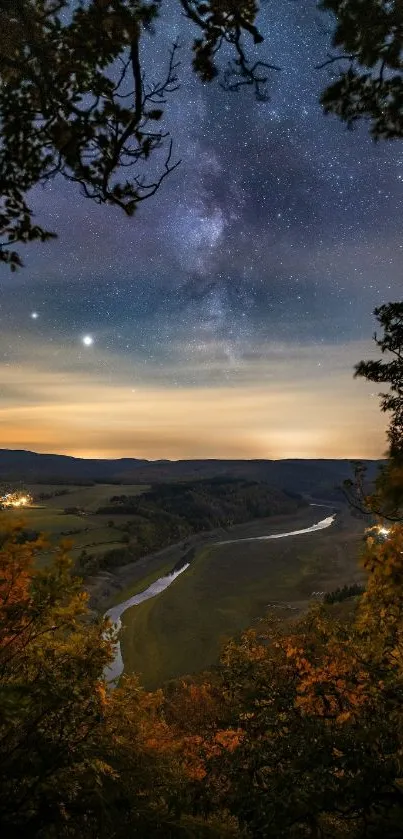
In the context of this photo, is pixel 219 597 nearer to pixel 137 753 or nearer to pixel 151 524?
pixel 151 524

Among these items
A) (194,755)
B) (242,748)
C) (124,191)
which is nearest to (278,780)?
(242,748)

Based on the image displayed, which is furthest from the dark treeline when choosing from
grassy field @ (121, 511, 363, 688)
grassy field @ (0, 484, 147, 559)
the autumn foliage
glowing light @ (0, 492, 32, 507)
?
the autumn foliage

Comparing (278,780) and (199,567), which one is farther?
(199,567)

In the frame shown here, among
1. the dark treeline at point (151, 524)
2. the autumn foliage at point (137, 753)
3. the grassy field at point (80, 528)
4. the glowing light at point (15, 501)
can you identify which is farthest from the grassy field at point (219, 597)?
the grassy field at point (80, 528)

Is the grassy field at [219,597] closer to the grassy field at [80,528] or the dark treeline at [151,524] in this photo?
the dark treeline at [151,524]

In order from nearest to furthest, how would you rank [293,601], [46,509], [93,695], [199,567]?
[93,695]
[293,601]
[199,567]
[46,509]

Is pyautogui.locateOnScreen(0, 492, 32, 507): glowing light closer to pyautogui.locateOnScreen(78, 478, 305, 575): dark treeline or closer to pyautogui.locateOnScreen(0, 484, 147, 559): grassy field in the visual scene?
pyautogui.locateOnScreen(78, 478, 305, 575): dark treeline

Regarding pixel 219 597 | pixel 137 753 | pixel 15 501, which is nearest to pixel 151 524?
pixel 219 597

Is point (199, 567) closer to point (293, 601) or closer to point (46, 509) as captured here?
point (293, 601)
